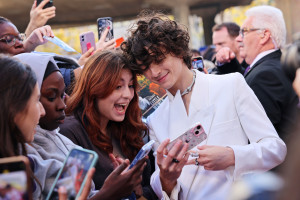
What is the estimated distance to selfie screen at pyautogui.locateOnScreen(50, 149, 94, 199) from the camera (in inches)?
59.0

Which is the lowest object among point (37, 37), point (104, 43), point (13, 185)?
point (13, 185)

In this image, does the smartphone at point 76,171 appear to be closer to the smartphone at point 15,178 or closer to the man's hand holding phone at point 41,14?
the smartphone at point 15,178

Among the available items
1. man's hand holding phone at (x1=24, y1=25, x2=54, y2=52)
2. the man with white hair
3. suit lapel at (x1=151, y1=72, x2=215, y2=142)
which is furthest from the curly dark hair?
the man with white hair

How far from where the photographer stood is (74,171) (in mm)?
1529

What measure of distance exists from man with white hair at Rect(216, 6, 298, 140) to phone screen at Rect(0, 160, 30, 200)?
94.0 inches

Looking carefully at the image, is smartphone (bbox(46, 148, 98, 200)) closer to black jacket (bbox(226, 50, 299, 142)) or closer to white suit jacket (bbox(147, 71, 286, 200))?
white suit jacket (bbox(147, 71, 286, 200))

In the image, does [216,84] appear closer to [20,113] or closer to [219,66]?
[20,113]

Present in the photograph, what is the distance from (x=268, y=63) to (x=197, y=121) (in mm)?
1358

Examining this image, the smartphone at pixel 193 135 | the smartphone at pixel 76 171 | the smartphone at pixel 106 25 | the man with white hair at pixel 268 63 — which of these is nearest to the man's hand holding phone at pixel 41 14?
the smartphone at pixel 106 25

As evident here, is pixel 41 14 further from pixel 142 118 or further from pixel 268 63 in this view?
pixel 268 63

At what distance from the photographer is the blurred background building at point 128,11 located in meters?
16.9

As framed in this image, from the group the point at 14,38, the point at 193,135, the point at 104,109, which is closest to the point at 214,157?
the point at 193,135

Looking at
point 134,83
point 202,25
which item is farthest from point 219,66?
point 202,25

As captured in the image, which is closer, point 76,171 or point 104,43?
point 76,171
